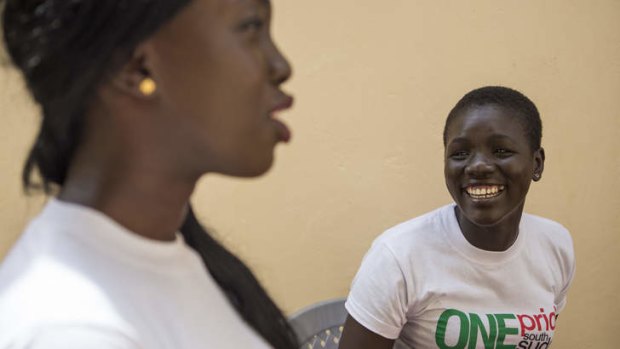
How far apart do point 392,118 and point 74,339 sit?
145cm

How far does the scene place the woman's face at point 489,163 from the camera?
1441 millimetres

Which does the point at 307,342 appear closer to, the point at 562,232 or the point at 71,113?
the point at 562,232

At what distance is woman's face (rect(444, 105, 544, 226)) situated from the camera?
144 cm

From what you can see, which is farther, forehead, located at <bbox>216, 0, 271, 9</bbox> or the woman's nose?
the woman's nose

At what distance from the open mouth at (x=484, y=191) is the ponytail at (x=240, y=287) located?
2.14 feet

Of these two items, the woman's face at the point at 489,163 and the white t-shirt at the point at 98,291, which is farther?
the woman's face at the point at 489,163

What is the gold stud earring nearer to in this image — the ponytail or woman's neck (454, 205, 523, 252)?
the ponytail

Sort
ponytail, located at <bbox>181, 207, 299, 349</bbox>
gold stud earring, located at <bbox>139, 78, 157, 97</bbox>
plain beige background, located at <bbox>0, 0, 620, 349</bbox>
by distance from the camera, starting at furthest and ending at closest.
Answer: plain beige background, located at <bbox>0, 0, 620, 349</bbox>, ponytail, located at <bbox>181, 207, 299, 349</bbox>, gold stud earring, located at <bbox>139, 78, 157, 97</bbox>

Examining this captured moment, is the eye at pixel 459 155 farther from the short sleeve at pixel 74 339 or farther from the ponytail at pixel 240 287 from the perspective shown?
the short sleeve at pixel 74 339

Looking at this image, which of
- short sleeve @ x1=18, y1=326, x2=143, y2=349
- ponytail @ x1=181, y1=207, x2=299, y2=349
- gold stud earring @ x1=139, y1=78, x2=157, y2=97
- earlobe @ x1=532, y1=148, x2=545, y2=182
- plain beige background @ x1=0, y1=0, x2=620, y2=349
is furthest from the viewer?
plain beige background @ x1=0, y1=0, x2=620, y2=349

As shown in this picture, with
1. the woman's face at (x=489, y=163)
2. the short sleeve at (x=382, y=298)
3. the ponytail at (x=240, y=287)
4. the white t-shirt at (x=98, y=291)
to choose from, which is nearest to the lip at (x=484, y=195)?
the woman's face at (x=489, y=163)

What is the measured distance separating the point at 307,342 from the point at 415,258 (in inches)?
14.0

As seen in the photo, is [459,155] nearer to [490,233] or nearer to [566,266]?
[490,233]

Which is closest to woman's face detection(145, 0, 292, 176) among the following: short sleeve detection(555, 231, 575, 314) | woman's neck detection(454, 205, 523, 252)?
woman's neck detection(454, 205, 523, 252)
